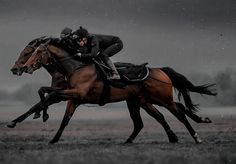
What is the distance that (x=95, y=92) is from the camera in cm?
1331

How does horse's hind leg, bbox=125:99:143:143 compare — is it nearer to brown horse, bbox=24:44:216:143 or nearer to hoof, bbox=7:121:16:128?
brown horse, bbox=24:44:216:143

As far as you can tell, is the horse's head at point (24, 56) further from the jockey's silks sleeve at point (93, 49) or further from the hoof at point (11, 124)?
the hoof at point (11, 124)

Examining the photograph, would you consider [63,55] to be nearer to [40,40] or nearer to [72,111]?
[40,40]

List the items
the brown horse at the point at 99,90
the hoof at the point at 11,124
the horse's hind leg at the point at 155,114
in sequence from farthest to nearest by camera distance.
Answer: the horse's hind leg at the point at 155,114, the brown horse at the point at 99,90, the hoof at the point at 11,124

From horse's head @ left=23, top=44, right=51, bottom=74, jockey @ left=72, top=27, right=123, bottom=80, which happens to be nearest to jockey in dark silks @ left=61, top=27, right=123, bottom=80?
jockey @ left=72, top=27, right=123, bottom=80

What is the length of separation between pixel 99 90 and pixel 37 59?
1.65 meters

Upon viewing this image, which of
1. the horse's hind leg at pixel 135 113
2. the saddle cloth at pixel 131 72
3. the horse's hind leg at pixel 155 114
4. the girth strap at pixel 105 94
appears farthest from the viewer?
the horse's hind leg at pixel 135 113

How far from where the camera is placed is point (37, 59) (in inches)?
516

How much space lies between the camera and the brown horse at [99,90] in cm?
1263

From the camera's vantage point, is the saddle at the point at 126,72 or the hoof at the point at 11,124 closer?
the hoof at the point at 11,124

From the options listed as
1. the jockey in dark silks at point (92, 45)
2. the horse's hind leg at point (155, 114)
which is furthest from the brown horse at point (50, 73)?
the jockey in dark silks at point (92, 45)

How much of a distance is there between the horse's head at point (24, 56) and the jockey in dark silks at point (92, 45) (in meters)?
0.68

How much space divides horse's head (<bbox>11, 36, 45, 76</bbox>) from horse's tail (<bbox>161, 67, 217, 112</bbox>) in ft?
11.8

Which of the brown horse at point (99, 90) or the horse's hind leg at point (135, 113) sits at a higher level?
the brown horse at point (99, 90)
